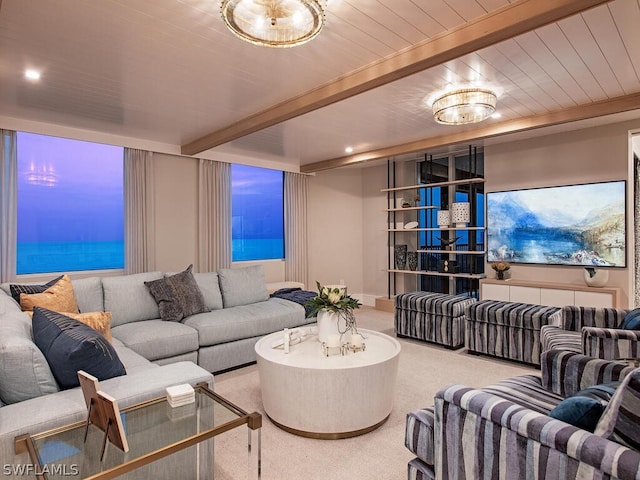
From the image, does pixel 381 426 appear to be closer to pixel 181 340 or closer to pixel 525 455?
pixel 525 455

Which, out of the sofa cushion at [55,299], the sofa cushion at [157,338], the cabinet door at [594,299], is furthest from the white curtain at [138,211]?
the cabinet door at [594,299]

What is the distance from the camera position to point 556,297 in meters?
4.63

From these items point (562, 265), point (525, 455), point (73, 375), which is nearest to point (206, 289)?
point (73, 375)

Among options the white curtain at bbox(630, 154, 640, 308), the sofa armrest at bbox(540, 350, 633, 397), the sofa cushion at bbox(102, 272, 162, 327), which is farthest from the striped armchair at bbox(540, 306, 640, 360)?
the sofa cushion at bbox(102, 272, 162, 327)

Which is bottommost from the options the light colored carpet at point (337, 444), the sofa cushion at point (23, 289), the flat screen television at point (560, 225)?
the light colored carpet at point (337, 444)

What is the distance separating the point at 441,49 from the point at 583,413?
2076mm

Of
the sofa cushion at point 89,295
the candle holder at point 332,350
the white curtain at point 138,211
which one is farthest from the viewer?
the white curtain at point 138,211

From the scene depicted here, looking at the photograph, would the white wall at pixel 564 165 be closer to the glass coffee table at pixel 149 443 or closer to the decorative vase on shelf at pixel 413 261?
the decorative vase on shelf at pixel 413 261

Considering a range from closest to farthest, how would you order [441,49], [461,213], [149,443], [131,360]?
[149,443] → [441,49] → [131,360] → [461,213]

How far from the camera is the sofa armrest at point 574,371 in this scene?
6.32 ft

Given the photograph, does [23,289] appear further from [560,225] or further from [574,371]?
[560,225]

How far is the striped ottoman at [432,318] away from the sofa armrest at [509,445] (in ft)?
9.49

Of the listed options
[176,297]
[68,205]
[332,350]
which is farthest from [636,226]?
[68,205]

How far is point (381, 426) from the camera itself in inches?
104
